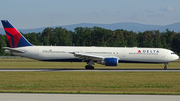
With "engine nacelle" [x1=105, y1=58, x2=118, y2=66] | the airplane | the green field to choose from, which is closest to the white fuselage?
the airplane

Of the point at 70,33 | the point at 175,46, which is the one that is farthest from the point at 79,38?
the point at 175,46

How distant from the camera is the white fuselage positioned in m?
40.1

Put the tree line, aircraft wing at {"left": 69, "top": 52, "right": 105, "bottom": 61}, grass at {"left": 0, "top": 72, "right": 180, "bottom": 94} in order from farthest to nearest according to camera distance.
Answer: the tree line
aircraft wing at {"left": 69, "top": 52, "right": 105, "bottom": 61}
grass at {"left": 0, "top": 72, "right": 180, "bottom": 94}

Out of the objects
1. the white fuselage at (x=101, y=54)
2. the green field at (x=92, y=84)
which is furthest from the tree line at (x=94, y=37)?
the green field at (x=92, y=84)

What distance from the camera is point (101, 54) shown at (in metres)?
40.6

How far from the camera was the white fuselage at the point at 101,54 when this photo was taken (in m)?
40.1

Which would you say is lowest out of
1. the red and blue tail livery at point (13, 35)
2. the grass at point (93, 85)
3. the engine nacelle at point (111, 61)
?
the grass at point (93, 85)

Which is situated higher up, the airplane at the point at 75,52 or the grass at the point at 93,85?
the airplane at the point at 75,52

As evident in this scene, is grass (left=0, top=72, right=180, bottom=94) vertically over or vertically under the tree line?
under

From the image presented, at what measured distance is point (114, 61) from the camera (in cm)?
3834

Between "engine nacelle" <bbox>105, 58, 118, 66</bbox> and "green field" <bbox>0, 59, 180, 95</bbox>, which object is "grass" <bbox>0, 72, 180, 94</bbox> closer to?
"green field" <bbox>0, 59, 180, 95</bbox>

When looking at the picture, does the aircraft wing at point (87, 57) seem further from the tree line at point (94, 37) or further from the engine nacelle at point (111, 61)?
the tree line at point (94, 37)

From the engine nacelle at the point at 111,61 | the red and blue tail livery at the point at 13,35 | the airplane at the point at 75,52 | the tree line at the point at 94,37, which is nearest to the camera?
the engine nacelle at the point at 111,61

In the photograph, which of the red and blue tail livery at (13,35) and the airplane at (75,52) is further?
the red and blue tail livery at (13,35)
